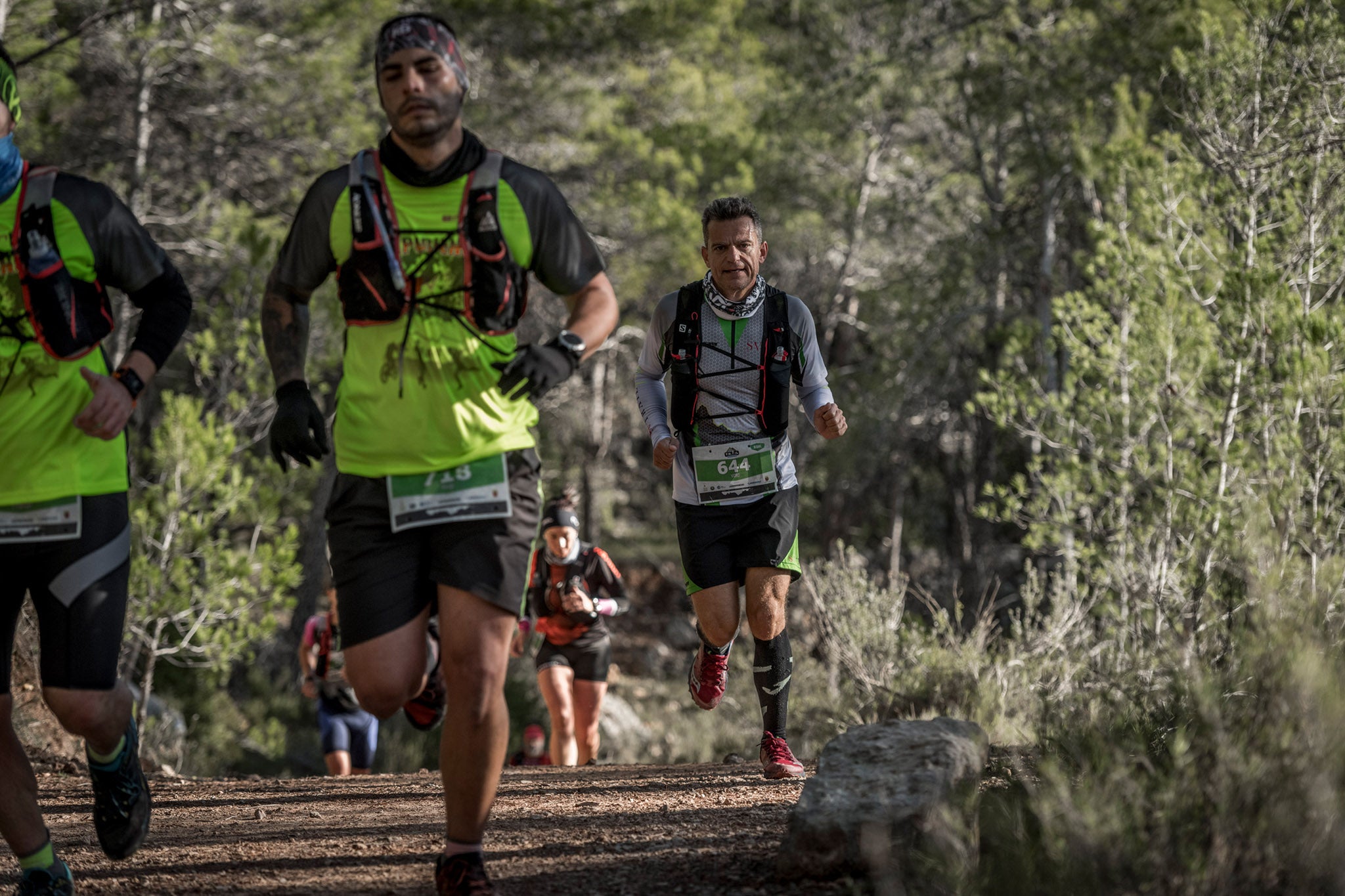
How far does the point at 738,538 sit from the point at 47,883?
271 cm

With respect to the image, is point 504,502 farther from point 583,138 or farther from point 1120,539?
point 583,138

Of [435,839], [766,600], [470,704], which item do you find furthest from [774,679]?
[470,704]

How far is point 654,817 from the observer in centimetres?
430

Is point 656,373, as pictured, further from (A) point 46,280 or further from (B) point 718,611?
(A) point 46,280

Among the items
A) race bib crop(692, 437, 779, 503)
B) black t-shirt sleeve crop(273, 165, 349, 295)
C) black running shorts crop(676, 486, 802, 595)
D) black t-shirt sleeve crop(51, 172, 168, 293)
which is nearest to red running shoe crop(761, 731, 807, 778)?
black running shorts crop(676, 486, 802, 595)

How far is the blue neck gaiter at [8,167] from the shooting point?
3209 mm

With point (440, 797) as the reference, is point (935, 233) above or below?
above

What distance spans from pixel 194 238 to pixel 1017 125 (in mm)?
12471

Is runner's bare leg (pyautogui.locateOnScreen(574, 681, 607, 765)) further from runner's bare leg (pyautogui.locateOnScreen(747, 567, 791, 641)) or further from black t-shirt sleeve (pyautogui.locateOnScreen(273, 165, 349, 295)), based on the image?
black t-shirt sleeve (pyautogui.locateOnScreen(273, 165, 349, 295))

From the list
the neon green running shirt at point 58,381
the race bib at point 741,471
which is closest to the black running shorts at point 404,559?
the neon green running shirt at point 58,381

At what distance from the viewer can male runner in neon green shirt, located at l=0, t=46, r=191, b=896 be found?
10.4 ft

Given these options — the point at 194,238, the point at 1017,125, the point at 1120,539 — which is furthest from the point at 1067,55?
the point at 194,238

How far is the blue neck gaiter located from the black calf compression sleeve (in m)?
3.25

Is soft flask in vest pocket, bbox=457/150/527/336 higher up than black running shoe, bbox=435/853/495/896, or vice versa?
soft flask in vest pocket, bbox=457/150/527/336
